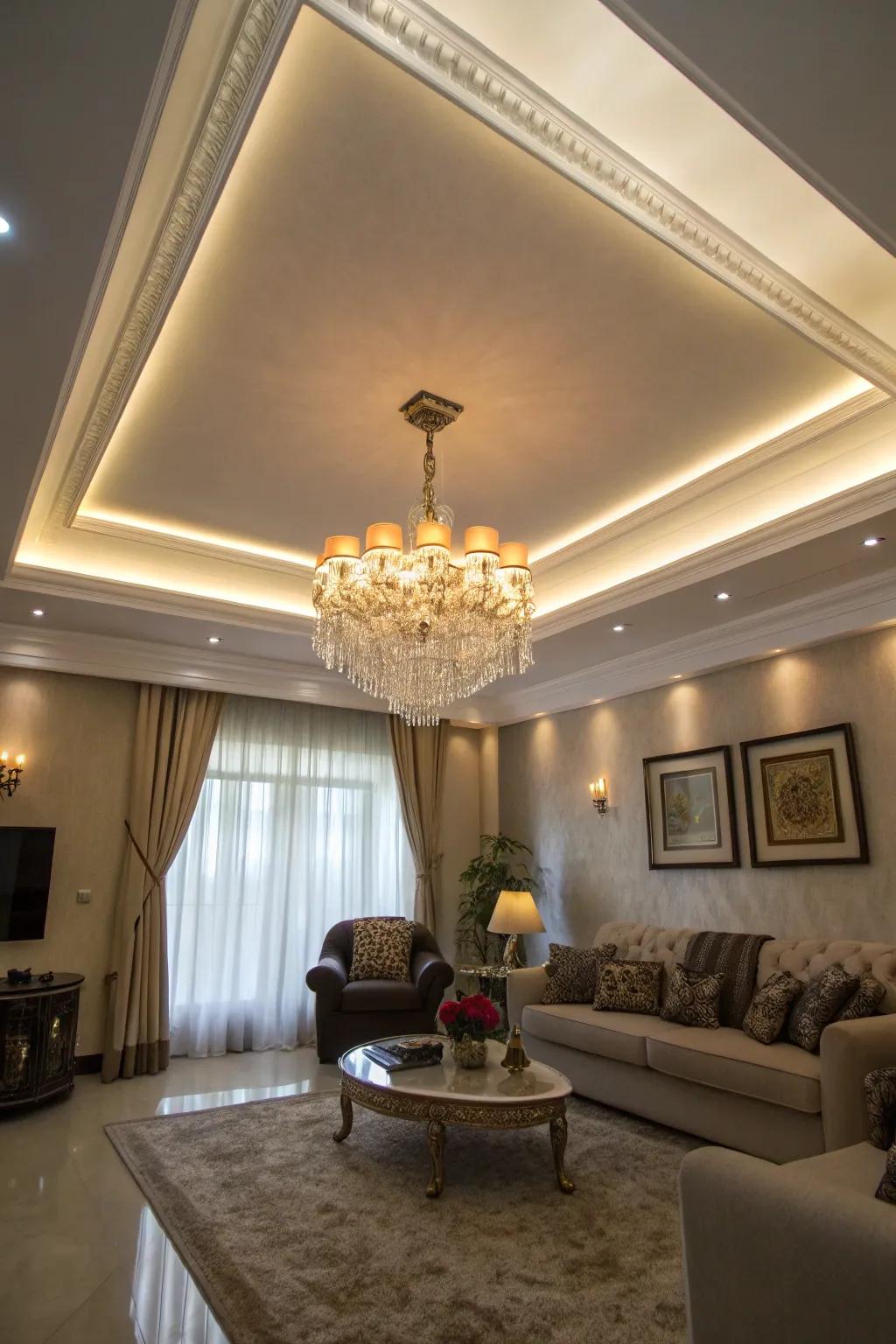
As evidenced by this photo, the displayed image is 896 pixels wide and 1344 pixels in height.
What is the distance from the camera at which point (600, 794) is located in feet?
20.2

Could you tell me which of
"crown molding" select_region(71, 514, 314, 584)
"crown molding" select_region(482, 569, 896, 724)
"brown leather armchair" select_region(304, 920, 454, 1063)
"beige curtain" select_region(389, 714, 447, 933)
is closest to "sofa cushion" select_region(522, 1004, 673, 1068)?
"brown leather armchair" select_region(304, 920, 454, 1063)

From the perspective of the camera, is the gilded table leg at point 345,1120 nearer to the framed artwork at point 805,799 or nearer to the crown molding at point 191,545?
the framed artwork at point 805,799

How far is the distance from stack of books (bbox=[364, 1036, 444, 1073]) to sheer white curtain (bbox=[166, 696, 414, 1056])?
2178 millimetres

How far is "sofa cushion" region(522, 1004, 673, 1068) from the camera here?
4.21m

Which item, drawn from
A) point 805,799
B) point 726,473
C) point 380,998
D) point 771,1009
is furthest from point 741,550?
point 380,998

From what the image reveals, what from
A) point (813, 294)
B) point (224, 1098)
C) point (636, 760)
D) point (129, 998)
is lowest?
point (224, 1098)

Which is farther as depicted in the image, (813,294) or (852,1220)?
(813,294)

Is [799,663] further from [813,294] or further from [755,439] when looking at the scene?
[813,294]

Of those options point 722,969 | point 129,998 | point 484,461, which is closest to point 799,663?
point 722,969

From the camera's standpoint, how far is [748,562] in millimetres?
4129

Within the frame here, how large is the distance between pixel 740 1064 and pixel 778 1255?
2062 millimetres

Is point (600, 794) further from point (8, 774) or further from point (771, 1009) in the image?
point (8, 774)

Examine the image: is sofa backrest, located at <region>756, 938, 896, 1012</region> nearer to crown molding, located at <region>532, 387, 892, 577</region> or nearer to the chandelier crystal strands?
the chandelier crystal strands

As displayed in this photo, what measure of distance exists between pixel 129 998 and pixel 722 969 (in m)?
3.83
